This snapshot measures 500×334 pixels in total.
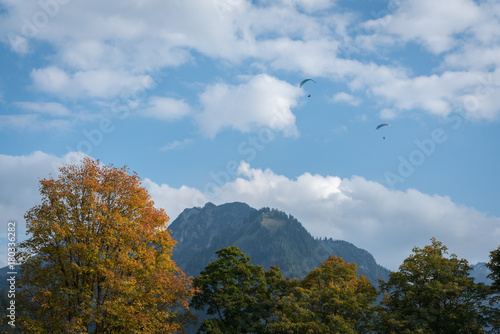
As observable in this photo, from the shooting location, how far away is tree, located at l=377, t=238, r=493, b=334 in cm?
4103

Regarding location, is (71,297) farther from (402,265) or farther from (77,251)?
(402,265)

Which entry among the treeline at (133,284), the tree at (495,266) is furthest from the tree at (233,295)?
the tree at (495,266)

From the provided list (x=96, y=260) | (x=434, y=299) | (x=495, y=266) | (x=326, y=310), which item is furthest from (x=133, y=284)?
(x=495, y=266)

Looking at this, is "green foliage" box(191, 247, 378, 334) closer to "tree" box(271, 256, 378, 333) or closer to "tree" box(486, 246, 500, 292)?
"tree" box(271, 256, 378, 333)

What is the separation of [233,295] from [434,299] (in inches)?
876

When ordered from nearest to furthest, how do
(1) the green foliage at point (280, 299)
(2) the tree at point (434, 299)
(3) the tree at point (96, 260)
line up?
(3) the tree at point (96, 260)
(2) the tree at point (434, 299)
(1) the green foliage at point (280, 299)

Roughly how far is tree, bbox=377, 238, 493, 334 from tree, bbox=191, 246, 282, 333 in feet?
46.6

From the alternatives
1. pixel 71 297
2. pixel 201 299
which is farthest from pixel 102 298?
pixel 201 299

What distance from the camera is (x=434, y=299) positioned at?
4288 cm

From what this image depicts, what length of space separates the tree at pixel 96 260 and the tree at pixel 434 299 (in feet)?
76.8

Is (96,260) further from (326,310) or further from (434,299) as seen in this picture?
(434,299)

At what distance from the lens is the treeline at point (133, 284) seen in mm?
29312

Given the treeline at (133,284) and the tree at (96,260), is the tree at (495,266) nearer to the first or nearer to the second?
the treeline at (133,284)

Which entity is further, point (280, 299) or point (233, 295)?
point (233, 295)
